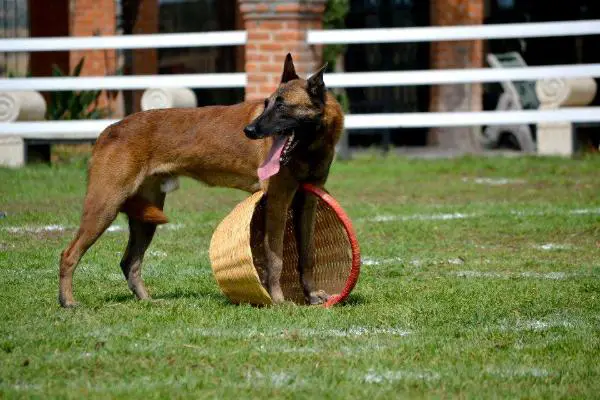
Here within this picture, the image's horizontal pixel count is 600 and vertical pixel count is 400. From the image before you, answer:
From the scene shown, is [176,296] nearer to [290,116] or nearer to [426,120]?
[290,116]

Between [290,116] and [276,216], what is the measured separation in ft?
2.00

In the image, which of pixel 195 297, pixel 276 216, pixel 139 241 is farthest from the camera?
pixel 139 241

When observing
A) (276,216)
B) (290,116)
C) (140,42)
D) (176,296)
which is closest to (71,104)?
(140,42)

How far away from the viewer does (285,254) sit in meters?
8.84

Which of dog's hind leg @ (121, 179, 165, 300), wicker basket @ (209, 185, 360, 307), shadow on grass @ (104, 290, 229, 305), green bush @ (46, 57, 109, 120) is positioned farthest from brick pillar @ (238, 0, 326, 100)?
shadow on grass @ (104, 290, 229, 305)

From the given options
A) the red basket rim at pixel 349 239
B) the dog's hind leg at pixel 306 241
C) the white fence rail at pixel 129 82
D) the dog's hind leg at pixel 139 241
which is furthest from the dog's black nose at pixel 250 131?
the white fence rail at pixel 129 82

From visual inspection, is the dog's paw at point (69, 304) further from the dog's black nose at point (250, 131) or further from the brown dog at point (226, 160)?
the dog's black nose at point (250, 131)

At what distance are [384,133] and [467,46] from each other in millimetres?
Answer: 1940

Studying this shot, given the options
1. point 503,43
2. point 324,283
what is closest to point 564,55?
point 503,43

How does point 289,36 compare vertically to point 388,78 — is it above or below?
above

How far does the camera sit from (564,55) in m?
21.9

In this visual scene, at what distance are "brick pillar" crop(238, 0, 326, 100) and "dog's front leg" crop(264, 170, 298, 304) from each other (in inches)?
346

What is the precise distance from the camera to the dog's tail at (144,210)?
321 inches

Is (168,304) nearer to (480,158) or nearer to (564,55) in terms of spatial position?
(480,158)
